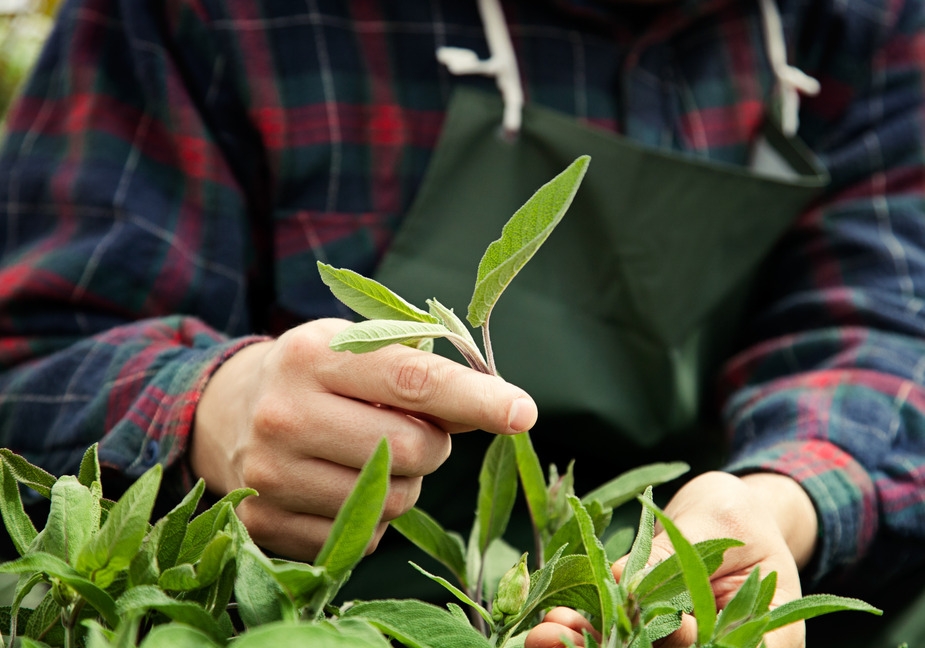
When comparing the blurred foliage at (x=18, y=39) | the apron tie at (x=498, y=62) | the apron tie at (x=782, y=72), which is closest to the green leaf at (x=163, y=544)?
the apron tie at (x=498, y=62)

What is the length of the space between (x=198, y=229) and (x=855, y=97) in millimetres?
731

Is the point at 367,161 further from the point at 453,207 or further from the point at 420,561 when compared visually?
the point at 420,561

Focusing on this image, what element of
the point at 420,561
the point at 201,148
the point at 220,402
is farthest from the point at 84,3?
the point at 420,561

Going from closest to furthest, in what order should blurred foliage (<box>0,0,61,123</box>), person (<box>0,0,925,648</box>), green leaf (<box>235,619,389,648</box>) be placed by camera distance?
green leaf (<box>235,619,389,648</box>) → person (<box>0,0,925,648</box>) → blurred foliage (<box>0,0,61,123</box>)

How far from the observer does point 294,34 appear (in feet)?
2.42

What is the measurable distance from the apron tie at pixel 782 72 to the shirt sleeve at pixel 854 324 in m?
A: 0.08

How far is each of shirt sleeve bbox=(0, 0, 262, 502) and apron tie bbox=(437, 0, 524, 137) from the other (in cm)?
20

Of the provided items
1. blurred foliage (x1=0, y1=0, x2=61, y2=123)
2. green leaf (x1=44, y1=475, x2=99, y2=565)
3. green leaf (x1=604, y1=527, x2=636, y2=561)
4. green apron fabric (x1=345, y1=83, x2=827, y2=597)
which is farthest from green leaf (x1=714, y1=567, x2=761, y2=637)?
blurred foliage (x1=0, y1=0, x2=61, y2=123)

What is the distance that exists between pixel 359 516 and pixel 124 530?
7cm

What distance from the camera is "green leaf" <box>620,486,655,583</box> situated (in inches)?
11.7

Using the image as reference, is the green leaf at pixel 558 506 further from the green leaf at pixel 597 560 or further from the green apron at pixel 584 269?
the green apron at pixel 584 269

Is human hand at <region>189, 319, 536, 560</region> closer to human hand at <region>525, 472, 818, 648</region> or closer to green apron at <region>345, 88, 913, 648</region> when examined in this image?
human hand at <region>525, 472, 818, 648</region>

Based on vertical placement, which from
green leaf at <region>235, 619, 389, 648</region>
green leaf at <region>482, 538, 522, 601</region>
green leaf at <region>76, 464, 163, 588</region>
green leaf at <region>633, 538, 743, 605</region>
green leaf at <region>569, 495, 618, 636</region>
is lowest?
green leaf at <region>482, 538, 522, 601</region>

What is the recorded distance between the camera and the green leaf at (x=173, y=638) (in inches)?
7.8
